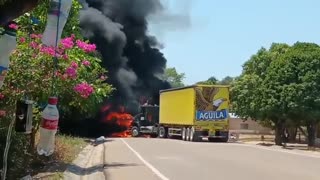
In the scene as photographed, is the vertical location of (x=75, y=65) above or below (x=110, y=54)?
below

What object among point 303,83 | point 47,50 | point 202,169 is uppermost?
point 303,83

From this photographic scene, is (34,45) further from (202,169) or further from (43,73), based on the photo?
(202,169)

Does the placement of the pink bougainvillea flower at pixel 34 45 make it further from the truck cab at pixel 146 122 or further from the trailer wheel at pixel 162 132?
the truck cab at pixel 146 122

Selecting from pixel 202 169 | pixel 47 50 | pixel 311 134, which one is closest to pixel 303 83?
pixel 311 134

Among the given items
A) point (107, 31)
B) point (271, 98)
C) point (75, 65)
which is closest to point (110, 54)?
point (107, 31)

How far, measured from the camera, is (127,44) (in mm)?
59375

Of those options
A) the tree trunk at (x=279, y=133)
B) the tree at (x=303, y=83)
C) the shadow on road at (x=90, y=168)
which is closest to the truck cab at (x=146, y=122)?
the tree trunk at (x=279, y=133)

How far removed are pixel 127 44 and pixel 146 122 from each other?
10219mm

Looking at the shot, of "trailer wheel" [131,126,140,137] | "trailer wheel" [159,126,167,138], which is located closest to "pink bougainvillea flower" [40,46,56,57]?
"trailer wheel" [159,126,167,138]

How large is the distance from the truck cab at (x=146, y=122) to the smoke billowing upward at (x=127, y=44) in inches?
173

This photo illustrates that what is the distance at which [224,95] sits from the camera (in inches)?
1642

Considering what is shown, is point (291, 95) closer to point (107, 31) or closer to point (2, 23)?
point (107, 31)

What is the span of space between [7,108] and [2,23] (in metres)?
5.86

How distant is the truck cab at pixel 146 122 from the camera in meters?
52.1
